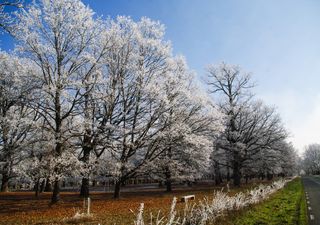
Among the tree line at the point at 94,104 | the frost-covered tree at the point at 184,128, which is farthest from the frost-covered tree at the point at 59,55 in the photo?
the frost-covered tree at the point at 184,128

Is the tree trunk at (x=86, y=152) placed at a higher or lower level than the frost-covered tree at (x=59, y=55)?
lower

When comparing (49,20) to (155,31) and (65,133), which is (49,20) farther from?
(155,31)

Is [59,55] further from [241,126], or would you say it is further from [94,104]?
[241,126]

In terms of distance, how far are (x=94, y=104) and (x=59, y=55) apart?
178 inches

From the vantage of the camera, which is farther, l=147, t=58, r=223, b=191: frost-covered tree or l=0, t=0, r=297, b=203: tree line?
l=147, t=58, r=223, b=191: frost-covered tree

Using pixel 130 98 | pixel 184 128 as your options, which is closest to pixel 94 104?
pixel 130 98

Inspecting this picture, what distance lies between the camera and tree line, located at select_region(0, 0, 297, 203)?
17188mm

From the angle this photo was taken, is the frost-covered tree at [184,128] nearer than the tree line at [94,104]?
No

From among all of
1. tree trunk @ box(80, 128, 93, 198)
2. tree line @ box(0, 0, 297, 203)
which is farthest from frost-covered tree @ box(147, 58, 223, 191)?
tree trunk @ box(80, 128, 93, 198)

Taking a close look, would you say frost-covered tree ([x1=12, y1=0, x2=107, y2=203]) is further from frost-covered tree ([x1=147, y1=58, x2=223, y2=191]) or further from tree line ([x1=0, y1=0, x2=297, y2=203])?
frost-covered tree ([x1=147, y1=58, x2=223, y2=191])

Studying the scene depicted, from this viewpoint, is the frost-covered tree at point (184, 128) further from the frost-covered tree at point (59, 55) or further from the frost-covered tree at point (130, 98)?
the frost-covered tree at point (59, 55)

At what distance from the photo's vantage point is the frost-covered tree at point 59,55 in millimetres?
17062

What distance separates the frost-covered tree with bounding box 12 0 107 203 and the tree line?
0.06 m

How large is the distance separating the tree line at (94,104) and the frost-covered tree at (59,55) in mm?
63
